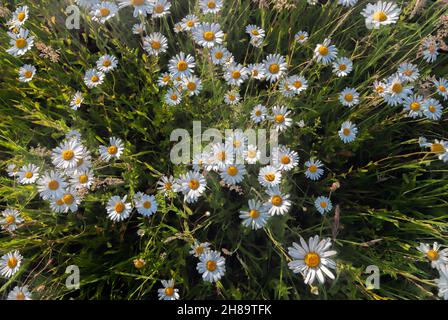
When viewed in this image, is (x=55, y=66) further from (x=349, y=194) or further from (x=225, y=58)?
(x=349, y=194)

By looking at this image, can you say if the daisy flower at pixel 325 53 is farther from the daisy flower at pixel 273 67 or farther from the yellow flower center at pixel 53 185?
the yellow flower center at pixel 53 185

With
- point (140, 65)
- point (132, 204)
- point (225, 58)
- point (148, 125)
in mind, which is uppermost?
point (140, 65)

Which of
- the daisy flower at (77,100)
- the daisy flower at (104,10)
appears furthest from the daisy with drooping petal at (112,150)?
the daisy flower at (104,10)

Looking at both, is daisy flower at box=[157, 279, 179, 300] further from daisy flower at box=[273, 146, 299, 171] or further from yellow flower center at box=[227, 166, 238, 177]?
daisy flower at box=[273, 146, 299, 171]

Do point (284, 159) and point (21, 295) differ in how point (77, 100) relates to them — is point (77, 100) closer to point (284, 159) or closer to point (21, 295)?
point (21, 295)

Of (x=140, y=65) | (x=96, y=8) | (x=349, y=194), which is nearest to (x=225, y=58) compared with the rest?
(x=140, y=65)

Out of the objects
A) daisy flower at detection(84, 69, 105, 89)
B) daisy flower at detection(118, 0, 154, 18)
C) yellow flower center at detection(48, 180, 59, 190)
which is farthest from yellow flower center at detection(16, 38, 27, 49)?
yellow flower center at detection(48, 180, 59, 190)
